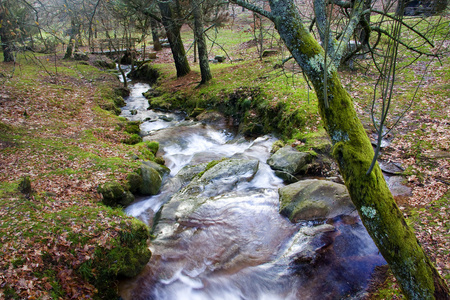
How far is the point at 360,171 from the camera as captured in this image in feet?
9.90

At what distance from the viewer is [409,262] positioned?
9.20 feet

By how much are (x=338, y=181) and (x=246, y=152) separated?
11.2 ft

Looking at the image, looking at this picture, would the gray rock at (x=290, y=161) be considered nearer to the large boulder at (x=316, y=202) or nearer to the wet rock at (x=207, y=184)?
the wet rock at (x=207, y=184)

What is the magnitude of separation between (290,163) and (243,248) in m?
3.21

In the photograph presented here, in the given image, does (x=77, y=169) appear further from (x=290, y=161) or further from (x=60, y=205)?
(x=290, y=161)

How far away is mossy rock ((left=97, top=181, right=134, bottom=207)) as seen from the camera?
6.73m

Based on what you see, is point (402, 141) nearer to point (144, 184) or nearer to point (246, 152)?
point (246, 152)

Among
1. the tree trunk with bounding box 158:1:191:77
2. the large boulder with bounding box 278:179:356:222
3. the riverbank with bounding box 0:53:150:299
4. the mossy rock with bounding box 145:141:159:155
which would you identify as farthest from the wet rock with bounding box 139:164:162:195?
the tree trunk with bounding box 158:1:191:77

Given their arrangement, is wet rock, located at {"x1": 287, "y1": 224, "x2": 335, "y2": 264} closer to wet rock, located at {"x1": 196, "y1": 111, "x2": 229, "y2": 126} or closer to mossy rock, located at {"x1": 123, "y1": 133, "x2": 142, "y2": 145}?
mossy rock, located at {"x1": 123, "y1": 133, "x2": 142, "y2": 145}

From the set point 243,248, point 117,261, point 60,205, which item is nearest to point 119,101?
point 60,205

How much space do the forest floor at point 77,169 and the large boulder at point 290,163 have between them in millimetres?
2189

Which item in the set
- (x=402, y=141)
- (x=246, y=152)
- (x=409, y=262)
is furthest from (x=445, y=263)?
(x=246, y=152)

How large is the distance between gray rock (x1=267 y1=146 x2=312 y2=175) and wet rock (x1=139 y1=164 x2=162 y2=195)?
3.60 meters

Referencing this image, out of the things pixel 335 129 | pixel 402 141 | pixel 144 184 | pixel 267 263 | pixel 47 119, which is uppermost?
pixel 335 129
